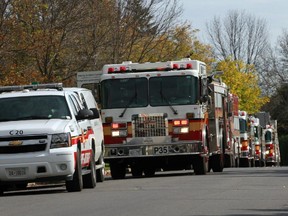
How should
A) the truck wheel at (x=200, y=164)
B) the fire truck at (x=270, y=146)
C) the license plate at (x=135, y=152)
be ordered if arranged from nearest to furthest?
the license plate at (x=135, y=152) → the truck wheel at (x=200, y=164) → the fire truck at (x=270, y=146)

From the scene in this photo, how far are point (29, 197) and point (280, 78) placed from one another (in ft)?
278

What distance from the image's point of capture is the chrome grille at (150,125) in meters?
27.0

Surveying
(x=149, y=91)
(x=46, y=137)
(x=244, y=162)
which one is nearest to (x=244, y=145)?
(x=244, y=162)

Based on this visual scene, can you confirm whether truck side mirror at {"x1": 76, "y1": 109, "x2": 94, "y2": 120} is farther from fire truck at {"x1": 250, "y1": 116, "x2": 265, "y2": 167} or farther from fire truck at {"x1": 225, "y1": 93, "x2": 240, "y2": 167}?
fire truck at {"x1": 250, "y1": 116, "x2": 265, "y2": 167}

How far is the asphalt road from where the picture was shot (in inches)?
574

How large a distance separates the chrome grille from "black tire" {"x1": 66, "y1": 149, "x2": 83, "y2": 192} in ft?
24.2

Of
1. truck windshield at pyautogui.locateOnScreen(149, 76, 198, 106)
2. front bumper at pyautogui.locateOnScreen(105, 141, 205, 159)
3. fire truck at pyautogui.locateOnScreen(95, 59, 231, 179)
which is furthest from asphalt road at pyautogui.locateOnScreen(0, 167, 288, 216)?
truck windshield at pyautogui.locateOnScreen(149, 76, 198, 106)

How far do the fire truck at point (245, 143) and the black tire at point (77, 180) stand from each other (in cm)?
2672

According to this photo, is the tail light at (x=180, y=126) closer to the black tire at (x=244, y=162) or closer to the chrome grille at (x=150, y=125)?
the chrome grille at (x=150, y=125)

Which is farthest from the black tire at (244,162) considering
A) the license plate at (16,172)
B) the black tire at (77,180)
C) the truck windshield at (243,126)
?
the license plate at (16,172)

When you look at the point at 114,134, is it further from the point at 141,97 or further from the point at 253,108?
the point at 253,108

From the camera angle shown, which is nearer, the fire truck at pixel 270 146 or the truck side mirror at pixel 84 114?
the truck side mirror at pixel 84 114

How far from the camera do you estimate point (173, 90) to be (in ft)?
89.1

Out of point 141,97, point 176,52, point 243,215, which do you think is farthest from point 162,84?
point 176,52
